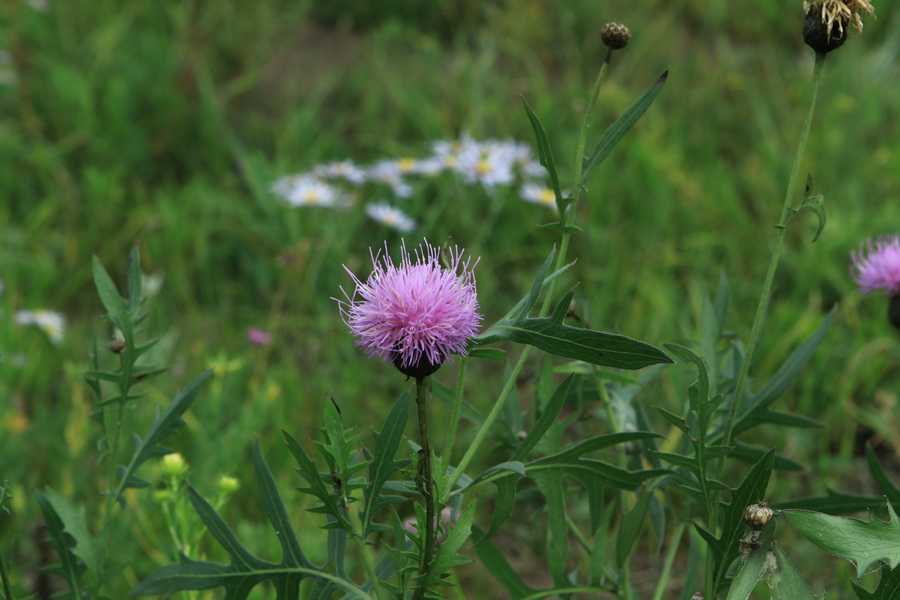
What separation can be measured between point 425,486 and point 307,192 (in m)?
1.80

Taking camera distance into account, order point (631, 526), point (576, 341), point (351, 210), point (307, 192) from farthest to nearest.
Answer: point (351, 210)
point (307, 192)
point (631, 526)
point (576, 341)

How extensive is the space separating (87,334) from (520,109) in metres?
1.53

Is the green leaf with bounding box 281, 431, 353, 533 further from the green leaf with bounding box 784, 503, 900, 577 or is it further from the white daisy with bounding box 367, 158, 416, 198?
the white daisy with bounding box 367, 158, 416, 198

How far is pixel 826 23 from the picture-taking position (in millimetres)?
1092

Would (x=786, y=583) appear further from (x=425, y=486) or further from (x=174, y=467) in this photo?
(x=174, y=467)

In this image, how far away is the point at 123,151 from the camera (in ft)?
10.7

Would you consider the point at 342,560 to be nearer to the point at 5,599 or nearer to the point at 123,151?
the point at 5,599

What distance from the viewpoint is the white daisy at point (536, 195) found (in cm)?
287

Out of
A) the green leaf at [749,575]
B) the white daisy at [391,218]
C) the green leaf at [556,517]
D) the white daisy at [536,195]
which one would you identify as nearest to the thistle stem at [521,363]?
the green leaf at [556,517]

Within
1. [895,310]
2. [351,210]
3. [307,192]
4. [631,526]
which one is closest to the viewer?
[631,526]

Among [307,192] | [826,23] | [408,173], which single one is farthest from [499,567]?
[408,173]

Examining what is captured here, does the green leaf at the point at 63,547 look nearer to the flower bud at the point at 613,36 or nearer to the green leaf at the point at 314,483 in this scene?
the green leaf at the point at 314,483

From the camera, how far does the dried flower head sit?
1.09 meters

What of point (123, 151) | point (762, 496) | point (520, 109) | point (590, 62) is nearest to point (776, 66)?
point (590, 62)
